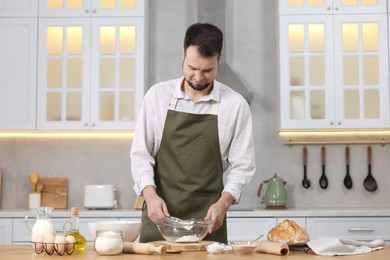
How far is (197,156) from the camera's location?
302 cm

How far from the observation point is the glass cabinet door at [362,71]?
5074 mm

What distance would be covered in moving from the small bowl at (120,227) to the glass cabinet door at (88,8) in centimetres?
287

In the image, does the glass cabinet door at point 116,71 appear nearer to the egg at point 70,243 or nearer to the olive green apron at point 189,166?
the olive green apron at point 189,166

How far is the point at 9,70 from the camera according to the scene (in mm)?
5152

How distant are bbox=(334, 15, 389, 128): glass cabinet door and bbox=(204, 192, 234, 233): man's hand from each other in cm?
241

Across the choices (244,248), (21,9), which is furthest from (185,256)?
(21,9)

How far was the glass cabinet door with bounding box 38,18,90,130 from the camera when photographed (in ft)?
16.9

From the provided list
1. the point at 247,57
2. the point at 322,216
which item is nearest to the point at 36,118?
the point at 247,57

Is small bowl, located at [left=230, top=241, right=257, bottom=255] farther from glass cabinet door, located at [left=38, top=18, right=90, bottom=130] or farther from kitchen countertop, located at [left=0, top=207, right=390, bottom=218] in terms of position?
glass cabinet door, located at [left=38, top=18, right=90, bottom=130]

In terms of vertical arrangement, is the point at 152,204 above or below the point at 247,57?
below

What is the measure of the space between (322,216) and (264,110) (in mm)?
1063

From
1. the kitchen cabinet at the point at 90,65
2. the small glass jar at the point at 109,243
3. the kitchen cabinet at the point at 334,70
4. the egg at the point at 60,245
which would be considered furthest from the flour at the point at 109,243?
the kitchen cabinet at the point at 334,70

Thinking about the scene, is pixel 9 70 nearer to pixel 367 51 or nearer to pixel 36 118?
pixel 36 118

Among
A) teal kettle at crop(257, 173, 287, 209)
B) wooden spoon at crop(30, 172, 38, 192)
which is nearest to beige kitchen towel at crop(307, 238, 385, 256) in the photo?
teal kettle at crop(257, 173, 287, 209)
